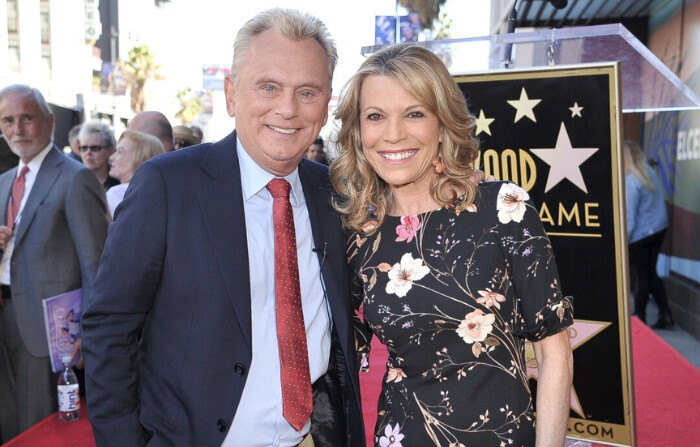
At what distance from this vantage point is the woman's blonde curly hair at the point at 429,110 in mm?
2000

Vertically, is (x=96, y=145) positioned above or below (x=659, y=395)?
above

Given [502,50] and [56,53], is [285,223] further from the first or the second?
[56,53]

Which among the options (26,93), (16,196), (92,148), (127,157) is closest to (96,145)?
(92,148)

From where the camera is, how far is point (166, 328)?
1.82m

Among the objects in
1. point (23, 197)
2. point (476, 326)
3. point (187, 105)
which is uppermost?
point (187, 105)

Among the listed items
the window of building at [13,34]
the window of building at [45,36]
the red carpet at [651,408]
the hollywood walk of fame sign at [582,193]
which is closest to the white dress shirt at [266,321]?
the hollywood walk of fame sign at [582,193]

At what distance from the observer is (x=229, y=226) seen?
186cm

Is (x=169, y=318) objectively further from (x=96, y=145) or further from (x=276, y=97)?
(x=96, y=145)

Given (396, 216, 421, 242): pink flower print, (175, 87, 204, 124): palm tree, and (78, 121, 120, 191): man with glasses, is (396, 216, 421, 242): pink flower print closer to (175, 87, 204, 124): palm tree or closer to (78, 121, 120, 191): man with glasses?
(78, 121, 120, 191): man with glasses

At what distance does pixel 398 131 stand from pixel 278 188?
1.28 ft

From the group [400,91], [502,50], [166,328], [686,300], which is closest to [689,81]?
[686,300]

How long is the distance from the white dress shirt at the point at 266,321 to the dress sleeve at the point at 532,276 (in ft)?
1.86

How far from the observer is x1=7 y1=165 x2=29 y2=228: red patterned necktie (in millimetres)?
4074

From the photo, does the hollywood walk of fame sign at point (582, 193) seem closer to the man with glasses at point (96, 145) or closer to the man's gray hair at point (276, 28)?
the man's gray hair at point (276, 28)
